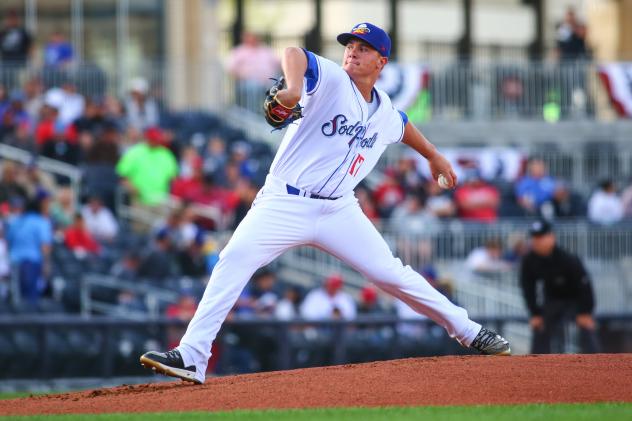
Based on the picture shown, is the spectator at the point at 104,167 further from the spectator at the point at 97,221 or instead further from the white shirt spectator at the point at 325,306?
the white shirt spectator at the point at 325,306

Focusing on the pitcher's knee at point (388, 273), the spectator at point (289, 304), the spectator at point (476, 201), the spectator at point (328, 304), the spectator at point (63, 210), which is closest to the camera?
the pitcher's knee at point (388, 273)

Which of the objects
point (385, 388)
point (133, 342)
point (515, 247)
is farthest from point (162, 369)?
point (515, 247)

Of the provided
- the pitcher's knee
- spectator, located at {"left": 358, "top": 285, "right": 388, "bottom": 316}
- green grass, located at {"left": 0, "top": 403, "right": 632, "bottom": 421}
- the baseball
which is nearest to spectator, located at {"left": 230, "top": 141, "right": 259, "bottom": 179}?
spectator, located at {"left": 358, "top": 285, "right": 388, "bottom": 316}

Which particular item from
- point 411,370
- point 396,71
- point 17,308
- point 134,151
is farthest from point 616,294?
point 411,370

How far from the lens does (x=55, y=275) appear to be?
17.7 metres

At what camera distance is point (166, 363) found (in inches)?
344

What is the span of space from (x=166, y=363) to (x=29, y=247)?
28.1 feet

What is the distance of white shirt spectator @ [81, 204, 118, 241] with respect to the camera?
19016 millimetres

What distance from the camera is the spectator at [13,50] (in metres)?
23.0

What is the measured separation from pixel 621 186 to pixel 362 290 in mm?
6377

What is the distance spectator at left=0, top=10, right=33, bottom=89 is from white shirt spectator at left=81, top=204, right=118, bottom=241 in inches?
186

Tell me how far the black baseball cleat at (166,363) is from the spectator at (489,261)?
12.1 metres

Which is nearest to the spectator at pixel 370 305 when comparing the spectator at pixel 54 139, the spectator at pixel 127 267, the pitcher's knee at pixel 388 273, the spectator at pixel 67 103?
the spectator at pixel 127 267

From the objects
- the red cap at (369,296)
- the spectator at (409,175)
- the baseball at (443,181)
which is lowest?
the red cap at (369,296)
